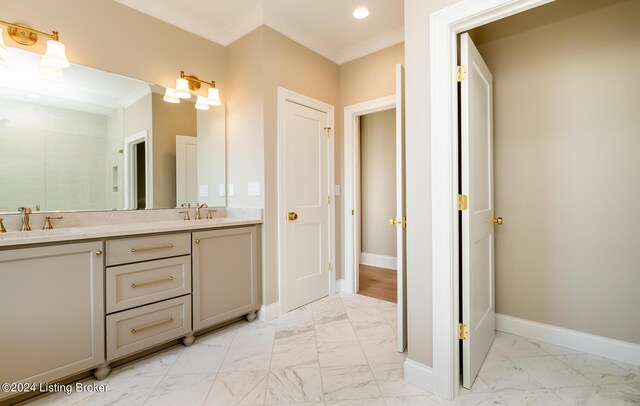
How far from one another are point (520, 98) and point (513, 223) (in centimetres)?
97

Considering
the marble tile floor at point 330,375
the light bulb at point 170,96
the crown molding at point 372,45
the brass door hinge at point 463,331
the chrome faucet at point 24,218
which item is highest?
the crown molding at point 372,45

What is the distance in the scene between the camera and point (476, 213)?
168 centimetres

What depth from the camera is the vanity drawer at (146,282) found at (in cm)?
169

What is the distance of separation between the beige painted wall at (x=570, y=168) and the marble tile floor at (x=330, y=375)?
368 millimetres

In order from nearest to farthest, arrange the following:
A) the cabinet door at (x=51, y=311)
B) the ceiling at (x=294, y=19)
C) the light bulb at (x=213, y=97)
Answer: the cabinet door at (x=51, y=311)
the ceiling at (x=294, y=19)
the light bulb at (x=213, y=97)

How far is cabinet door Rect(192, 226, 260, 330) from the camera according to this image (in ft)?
6.87

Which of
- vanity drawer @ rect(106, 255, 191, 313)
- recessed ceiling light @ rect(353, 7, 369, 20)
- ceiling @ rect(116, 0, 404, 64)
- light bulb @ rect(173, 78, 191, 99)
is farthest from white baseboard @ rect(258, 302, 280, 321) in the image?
recessed ceiling light @ rect(353, 7, 369, 20)

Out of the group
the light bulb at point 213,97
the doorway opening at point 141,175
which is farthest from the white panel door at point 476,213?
the doorway opening at point 141,175

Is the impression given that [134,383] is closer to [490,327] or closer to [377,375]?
[377,375]

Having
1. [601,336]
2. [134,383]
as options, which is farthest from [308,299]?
[601,336]

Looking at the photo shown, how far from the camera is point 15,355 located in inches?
54.9

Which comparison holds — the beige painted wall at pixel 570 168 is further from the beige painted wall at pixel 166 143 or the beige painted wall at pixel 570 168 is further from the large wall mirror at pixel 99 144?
the beige painted wall at pixel 166 143

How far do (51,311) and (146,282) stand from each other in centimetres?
45

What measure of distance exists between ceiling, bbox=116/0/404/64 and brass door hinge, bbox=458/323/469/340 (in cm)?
251
